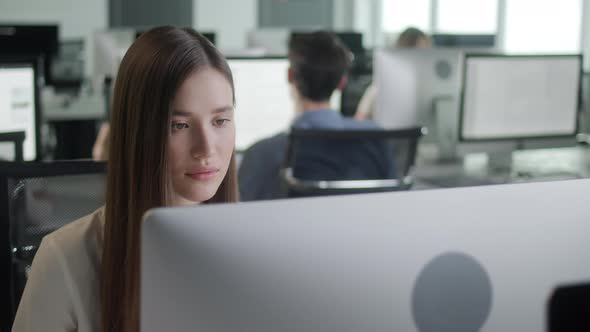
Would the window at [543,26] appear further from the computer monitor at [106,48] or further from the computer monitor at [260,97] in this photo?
the computer monitor at [260,97]

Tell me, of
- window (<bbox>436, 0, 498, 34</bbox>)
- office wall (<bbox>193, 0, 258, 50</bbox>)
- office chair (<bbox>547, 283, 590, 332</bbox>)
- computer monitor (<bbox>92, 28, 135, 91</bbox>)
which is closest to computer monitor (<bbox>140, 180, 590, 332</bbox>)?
office chair (<bbox>547, 283, 590, 332</bbox>)

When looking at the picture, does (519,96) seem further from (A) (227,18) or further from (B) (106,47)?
(A) (227,18)

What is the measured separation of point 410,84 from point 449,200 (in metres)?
2.75

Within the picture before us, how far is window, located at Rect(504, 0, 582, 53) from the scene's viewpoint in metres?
5.63

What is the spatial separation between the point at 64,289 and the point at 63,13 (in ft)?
25.0

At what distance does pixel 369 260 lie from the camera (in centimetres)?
63

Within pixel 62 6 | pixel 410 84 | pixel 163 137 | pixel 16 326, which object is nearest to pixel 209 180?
pixel 163 137

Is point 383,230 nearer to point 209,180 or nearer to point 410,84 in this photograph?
point 209,180

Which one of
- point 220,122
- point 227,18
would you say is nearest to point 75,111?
point 220,122

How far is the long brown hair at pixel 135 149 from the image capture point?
894 millimetres

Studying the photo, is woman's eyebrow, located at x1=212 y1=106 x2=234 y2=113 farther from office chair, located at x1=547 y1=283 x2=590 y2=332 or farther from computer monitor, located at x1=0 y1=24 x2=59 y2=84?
computer monitor, located at x1=0 y1=24 x2=59 y2=84

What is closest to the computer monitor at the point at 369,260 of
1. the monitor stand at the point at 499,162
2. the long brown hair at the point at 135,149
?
the long brown hair at the point at 135,149

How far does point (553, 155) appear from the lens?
3625 millimetres

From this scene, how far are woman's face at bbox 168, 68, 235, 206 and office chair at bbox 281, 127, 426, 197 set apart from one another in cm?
104
